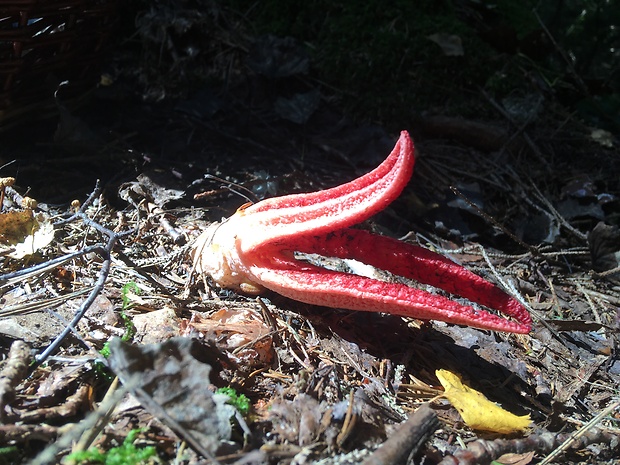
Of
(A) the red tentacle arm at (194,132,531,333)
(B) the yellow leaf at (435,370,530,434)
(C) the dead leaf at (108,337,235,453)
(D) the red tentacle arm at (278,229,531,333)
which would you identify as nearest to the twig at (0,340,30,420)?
(C) the dead leaf at (108,337,235,453)

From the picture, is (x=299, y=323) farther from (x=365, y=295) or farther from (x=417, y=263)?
(x=417, y=263)

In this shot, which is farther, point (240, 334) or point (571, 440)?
point (240, 334)

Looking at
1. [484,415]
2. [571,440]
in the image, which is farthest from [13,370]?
[571,440]

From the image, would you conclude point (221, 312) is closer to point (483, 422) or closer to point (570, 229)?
point (483, 422)

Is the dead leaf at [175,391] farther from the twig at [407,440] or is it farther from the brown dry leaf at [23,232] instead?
the brown dry leaf at [23,232]

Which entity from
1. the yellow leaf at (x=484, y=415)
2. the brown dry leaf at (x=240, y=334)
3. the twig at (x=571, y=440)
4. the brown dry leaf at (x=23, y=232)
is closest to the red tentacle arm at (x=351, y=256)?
the brown dry leaf at (x=240, y=334)

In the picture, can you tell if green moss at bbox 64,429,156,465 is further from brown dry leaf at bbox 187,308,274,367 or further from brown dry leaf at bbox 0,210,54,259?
brown dry leaf at bbox 0,210,54,259
